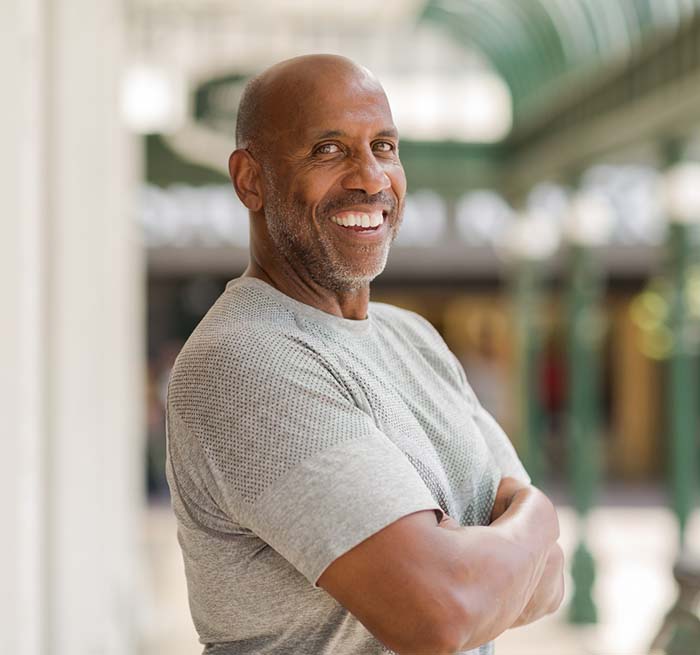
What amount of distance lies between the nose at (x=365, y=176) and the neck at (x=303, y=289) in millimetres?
141

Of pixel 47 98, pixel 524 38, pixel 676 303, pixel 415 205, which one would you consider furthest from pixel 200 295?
pixel 47 98

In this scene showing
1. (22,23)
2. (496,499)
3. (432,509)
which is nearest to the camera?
(432,509)

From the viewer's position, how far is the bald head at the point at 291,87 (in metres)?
1.59

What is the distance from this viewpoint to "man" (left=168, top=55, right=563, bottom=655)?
4.65 feet

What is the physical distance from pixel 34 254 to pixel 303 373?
2259 millimetres

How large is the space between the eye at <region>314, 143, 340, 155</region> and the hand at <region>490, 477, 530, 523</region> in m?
0.53

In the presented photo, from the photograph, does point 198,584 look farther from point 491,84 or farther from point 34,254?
point 491,84

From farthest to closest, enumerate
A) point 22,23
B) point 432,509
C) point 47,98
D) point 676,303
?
point 676,303 < point 47,98 < point 22,23 < point 432,509

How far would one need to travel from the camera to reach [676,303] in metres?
8.64

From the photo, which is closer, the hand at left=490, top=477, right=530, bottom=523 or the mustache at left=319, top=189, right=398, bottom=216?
the mustache at left=319, top=189, right=398, bottom=216

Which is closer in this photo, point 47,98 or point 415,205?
point 47,98

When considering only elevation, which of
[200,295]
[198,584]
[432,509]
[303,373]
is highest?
[303,373]

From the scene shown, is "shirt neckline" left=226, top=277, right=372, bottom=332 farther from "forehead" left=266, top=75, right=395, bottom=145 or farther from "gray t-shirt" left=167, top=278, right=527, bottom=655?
"forehead" left=266, top=75, right=395, bottom=145

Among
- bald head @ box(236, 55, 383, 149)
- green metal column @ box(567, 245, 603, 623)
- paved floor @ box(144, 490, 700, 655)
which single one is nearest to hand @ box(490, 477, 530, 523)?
bald head @ box(236, 55, 383, 149)
